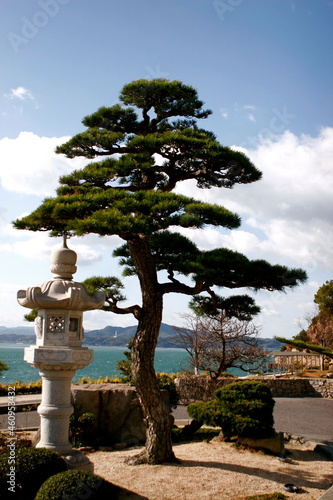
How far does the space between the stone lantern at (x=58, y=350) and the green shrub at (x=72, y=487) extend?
3.38ft

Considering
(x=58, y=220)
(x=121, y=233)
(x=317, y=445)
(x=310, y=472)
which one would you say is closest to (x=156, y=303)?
(x=121, y=233)

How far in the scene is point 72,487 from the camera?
4.50 m

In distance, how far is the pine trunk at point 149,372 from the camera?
24.5 ft

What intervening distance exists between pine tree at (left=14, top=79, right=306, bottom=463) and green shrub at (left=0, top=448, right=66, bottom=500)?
2.67 meters

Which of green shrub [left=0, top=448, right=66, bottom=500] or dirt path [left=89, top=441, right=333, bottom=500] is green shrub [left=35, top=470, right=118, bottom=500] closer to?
green shrub [left=0, top=448, right=66, bottom=500]

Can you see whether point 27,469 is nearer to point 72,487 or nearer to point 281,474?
point 72,487

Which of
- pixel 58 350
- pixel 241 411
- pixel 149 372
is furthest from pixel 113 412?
pixel 58 350

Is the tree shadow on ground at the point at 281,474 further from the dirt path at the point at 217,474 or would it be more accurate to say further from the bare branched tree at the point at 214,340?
the bare branched tree at the point at 214,340

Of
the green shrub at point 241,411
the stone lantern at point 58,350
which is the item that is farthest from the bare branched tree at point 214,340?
the stone lantern at point 58,350

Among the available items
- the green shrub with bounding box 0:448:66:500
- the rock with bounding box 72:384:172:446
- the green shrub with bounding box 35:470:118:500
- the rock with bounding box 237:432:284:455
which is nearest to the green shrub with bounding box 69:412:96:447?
the rock with bounding box 72:384:172:446

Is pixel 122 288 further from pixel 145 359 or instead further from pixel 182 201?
pixel 182 201

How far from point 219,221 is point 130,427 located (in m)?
5.05

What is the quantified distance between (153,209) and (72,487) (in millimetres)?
3755

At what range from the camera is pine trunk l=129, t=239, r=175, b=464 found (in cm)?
748
